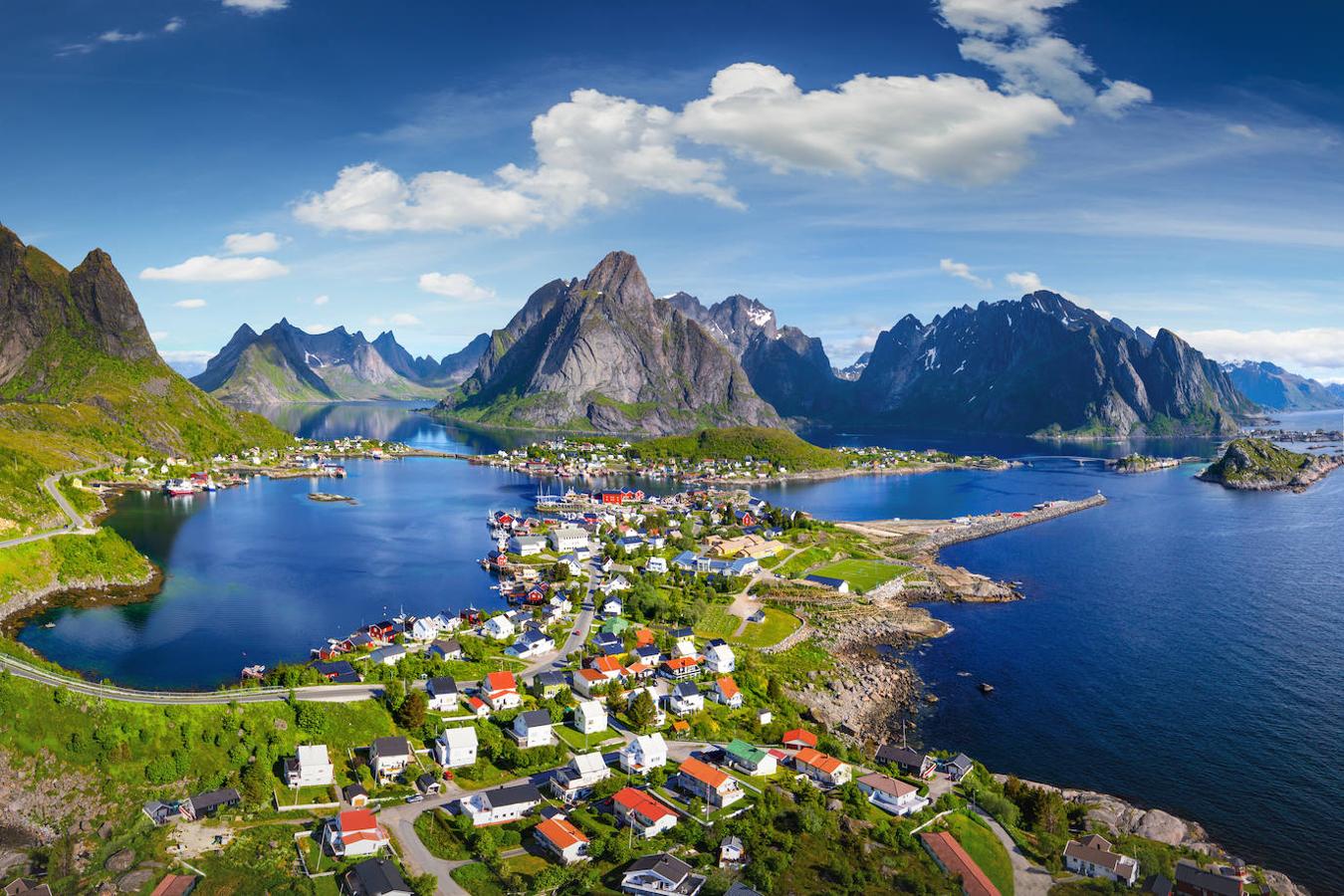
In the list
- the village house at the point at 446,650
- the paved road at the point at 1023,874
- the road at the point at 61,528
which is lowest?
the paved road at the point at 1023,874

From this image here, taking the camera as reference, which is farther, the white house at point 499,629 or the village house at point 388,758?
the white house at point 499,629

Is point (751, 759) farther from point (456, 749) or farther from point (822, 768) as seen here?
point (456, 749)

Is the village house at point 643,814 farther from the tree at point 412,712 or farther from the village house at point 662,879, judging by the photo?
the tree at point 412,712

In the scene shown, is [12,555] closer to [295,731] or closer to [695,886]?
[295,731]

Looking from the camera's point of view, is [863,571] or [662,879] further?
[863,571]

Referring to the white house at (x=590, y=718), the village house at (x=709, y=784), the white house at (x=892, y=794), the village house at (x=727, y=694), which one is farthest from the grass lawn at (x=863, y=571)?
the village house at (x=709, y=784)

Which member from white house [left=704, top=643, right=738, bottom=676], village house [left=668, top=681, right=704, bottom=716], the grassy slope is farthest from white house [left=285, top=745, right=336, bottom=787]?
the grassy slope

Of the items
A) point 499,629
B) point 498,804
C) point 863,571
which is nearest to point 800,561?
point 863,571
